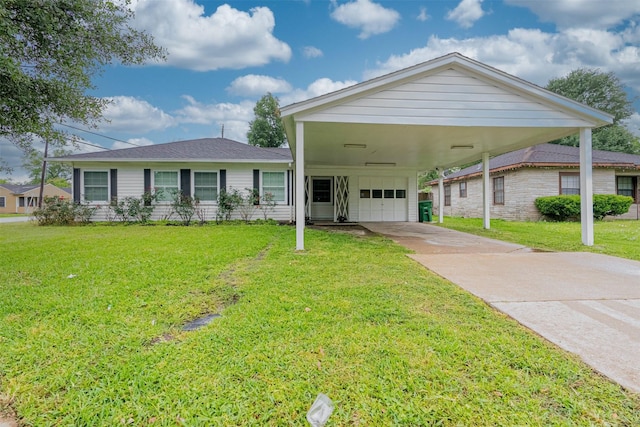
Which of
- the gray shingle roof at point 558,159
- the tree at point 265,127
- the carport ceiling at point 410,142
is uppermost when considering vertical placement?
the tree at point 265,127

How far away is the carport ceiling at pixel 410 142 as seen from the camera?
7141 mm

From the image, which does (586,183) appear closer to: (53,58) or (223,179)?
(53,58)

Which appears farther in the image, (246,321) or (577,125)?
(577,125)

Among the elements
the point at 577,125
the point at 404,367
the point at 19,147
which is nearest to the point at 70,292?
the point at 404,367

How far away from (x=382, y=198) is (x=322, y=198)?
2.89 meters

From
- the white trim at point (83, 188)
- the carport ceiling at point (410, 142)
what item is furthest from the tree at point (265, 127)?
the white trim at point (83, 188)

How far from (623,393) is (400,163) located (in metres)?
12.4

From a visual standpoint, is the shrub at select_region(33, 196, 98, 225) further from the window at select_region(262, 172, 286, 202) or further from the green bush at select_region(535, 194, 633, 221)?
the green bush at select_region(535, 194, 633, 221)

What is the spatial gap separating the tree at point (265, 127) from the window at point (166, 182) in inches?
703

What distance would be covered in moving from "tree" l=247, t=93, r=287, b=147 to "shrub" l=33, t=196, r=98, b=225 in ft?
62.6

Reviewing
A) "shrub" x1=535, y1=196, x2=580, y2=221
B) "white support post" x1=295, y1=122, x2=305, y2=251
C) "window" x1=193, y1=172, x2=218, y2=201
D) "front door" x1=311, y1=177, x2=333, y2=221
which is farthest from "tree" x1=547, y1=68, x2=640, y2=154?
"white support post" x1=295, y1=122, x2=305, y2=251

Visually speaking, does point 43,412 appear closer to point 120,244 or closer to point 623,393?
point 623,393

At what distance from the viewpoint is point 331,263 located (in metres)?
4.94

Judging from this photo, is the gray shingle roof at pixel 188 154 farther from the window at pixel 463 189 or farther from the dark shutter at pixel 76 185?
the window at pixel 463 189
